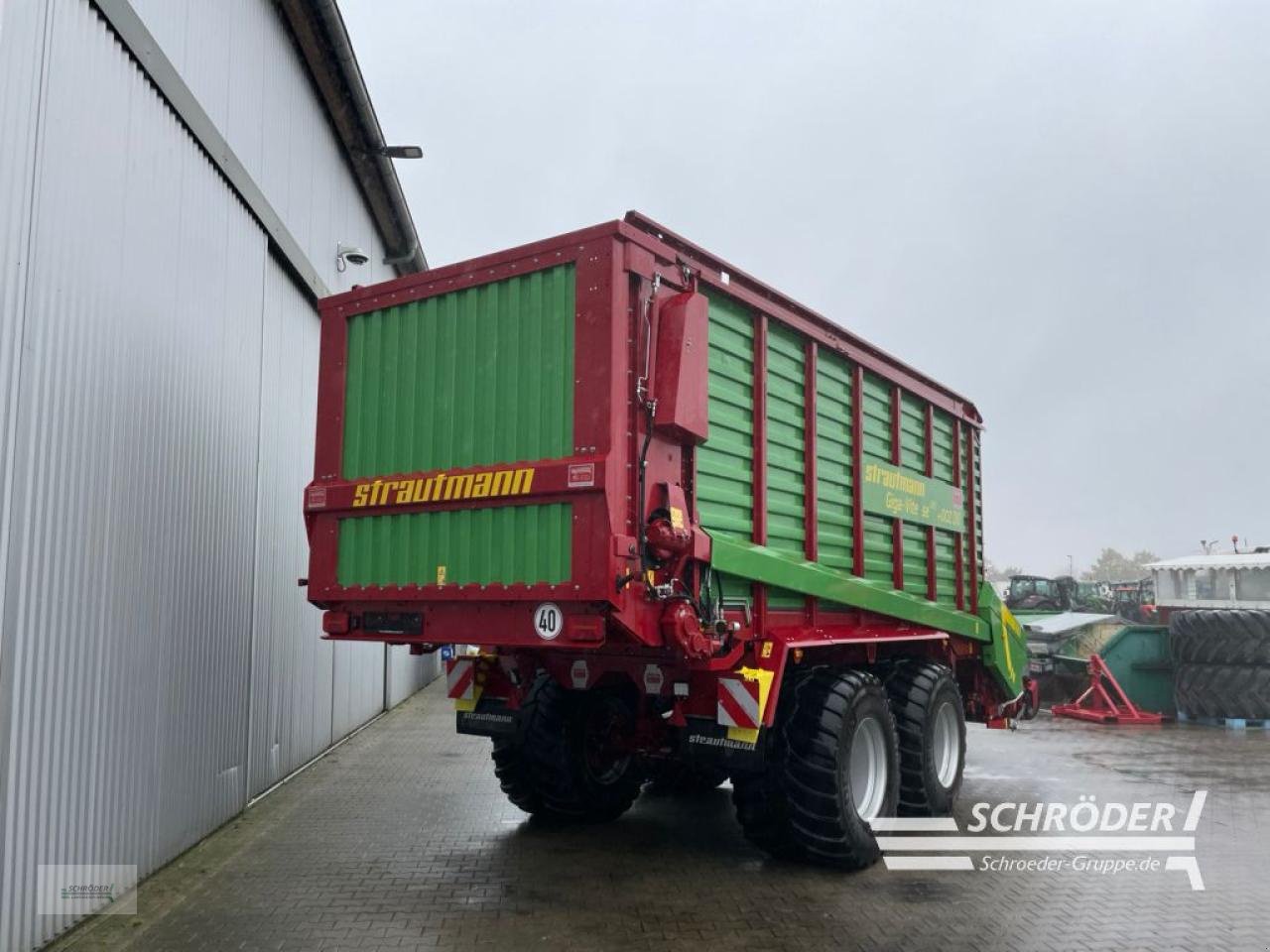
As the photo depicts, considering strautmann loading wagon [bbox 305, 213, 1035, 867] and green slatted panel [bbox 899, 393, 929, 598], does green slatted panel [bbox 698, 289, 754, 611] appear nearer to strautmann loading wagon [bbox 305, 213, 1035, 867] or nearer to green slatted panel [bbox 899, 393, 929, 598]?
strautmann loading wagon [bbox 305, 213, 1035, 867]

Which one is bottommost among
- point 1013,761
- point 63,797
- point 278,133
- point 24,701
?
point 1013,761

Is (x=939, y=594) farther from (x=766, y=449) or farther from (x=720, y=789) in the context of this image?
(x=766, y=449)

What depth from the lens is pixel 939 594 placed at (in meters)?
8.30

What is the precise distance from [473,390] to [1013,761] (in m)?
7.31

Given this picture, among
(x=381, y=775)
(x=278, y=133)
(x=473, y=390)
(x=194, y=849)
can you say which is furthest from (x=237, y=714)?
(x=278, y=133)

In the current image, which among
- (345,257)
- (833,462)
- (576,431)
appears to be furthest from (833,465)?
(345,257)

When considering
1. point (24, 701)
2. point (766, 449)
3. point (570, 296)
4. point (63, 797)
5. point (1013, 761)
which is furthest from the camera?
point (1013, 761)

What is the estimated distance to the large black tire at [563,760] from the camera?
6715mm

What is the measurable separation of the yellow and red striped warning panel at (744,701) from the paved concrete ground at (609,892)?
2.96ft

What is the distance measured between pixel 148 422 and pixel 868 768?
499cm

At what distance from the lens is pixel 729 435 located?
570cm

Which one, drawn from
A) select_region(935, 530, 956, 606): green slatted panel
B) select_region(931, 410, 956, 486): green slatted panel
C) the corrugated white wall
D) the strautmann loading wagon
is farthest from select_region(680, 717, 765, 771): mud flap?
the corrugated white wall

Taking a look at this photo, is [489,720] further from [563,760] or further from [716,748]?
[716,748]

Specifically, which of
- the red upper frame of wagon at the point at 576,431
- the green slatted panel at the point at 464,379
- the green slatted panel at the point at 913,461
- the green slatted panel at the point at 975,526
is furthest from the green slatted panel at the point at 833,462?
the green slatted panel at the point at 975,526
